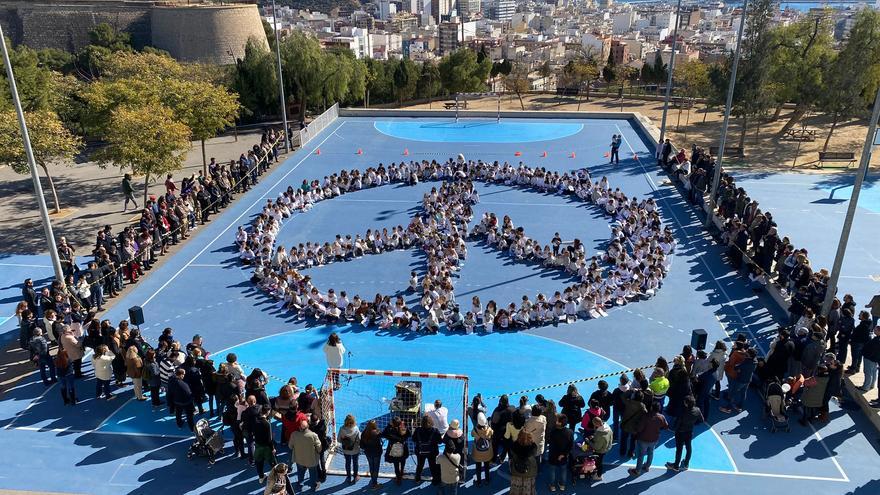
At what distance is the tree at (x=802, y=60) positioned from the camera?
116 ft

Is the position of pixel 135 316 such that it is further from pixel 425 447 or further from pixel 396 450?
pixel 425 447

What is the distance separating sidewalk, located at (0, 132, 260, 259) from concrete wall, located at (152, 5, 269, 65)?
4472 cm

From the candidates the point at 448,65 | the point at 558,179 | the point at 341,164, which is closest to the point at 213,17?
the point at 448,65

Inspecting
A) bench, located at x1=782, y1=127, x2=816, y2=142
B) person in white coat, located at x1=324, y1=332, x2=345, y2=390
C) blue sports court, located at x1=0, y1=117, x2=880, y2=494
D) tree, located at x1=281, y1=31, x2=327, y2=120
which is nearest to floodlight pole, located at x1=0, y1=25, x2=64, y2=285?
blue sports court, located at x1=0, y1=117, x2=880, y2=494

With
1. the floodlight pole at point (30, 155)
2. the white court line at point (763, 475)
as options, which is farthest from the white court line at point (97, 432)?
the white court line at point (763, 475)

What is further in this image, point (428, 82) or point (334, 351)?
point (428, 82)

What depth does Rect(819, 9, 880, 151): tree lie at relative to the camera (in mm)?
31984

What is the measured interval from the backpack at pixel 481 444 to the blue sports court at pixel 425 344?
0.96 metres

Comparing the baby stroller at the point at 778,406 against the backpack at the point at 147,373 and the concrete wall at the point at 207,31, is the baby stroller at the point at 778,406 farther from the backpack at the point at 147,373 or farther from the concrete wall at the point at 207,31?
the concrete wall at the point at 207,31

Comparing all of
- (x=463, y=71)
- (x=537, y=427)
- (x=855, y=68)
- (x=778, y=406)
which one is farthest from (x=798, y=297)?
(x=463, y=71)

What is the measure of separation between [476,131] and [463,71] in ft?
67.4

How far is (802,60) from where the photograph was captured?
3622 centimetres

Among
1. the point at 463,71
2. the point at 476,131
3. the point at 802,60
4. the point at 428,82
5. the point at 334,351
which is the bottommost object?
the point at 334,351

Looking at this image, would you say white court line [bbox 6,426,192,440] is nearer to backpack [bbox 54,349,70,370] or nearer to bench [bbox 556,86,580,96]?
backpack [bbox 54,349,70,370]
